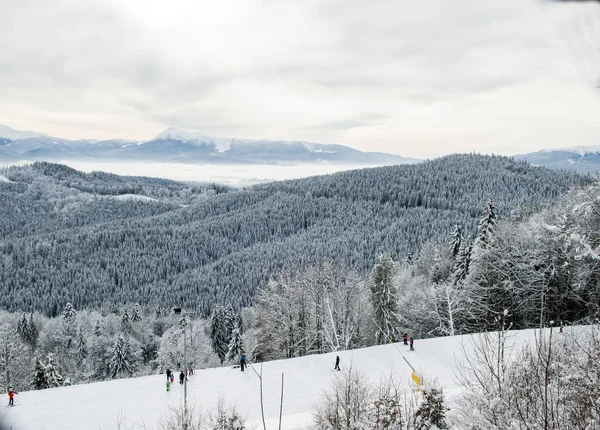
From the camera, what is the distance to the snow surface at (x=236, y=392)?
56.5 feet

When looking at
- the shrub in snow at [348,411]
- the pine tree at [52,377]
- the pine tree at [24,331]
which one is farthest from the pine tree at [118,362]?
the shrub in snow at [348,411]

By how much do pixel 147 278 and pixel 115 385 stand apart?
127359mm

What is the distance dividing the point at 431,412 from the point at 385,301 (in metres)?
24.3

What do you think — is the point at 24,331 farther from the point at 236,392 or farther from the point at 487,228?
the point at 487,228

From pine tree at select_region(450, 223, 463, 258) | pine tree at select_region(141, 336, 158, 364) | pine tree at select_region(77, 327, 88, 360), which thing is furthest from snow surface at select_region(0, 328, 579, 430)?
pine tree at select_region(141, 336, 158, 364)

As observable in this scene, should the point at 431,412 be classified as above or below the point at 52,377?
above

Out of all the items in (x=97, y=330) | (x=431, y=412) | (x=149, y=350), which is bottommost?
(x=149, y=350)

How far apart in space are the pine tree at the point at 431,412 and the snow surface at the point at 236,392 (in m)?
3.90

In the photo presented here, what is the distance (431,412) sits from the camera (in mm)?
9930

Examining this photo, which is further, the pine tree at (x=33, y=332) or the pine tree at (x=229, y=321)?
the pine tree at (x=33, y=332)

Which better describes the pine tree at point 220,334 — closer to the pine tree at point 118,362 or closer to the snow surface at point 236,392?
the pine tree at point 118,362

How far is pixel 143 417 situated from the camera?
57.7ft

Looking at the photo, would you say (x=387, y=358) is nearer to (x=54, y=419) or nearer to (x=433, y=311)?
(x=433, y=311)

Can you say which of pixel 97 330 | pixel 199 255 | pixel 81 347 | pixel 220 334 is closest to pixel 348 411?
pixel 220 334
